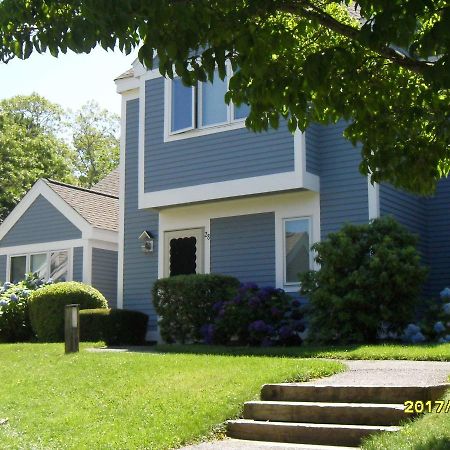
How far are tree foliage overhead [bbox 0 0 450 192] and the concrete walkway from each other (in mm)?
2385

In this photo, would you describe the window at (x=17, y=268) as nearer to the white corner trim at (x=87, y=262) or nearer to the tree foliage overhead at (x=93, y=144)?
the white corner trim at (x=87, y=262)

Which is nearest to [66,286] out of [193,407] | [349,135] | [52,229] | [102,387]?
[52,229]

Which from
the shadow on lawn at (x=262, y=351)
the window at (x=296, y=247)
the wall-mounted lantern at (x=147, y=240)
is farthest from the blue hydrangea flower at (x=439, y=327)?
the wall-mounted lantern at (x=147, y=240)

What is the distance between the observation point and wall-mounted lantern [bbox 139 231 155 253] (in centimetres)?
1677

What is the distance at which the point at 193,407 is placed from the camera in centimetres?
792

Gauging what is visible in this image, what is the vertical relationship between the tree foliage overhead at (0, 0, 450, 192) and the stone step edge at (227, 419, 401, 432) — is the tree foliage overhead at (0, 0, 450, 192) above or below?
above

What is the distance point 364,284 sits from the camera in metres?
12.4

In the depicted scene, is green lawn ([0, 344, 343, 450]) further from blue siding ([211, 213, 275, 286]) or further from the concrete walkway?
blue siding ([211, 213, 275, 286])

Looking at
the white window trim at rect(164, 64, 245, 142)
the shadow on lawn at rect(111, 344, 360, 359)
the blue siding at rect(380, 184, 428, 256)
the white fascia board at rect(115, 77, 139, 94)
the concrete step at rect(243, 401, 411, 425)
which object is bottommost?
the concrete step at rect(243, 401, 411, 425)

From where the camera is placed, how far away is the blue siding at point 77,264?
62.5 ft

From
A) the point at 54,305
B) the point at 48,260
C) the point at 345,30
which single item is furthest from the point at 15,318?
the point at 345,30

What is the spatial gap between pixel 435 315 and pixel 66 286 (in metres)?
7.96

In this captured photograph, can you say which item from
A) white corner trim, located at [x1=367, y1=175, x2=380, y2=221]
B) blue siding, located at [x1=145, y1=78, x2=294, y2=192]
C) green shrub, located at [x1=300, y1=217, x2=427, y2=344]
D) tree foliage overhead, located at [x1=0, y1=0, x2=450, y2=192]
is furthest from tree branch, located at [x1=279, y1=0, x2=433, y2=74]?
blue siding, located at [x1=145, y1=78, x2=294, y2=192]

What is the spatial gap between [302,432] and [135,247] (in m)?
10.3
